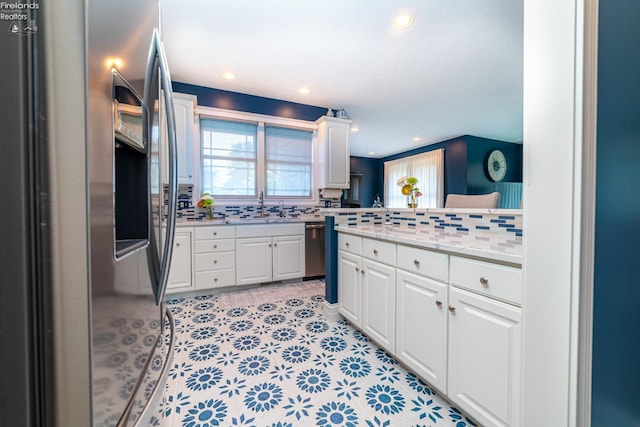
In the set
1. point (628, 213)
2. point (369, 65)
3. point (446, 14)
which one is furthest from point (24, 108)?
point (369, 65)

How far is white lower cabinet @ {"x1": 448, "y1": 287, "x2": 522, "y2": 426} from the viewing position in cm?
100

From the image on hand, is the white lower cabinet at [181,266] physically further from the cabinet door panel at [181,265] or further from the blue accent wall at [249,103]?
the blue accent wall at [249,103]

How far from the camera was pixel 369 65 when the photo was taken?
2.80 meters

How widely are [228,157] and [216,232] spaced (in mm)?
1169

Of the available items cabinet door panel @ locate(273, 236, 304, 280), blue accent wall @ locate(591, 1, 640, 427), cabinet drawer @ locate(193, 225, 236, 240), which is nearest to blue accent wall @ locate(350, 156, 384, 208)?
cabinet door panel @ locate(273, 236, 304, 280)

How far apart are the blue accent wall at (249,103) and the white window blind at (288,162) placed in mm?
237

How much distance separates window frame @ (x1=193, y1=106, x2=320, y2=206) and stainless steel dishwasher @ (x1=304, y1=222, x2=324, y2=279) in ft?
2.19

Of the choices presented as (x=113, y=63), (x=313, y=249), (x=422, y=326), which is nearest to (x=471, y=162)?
(x=313, y=249)

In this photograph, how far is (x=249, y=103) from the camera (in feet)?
11.6

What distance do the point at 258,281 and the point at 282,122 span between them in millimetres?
2293

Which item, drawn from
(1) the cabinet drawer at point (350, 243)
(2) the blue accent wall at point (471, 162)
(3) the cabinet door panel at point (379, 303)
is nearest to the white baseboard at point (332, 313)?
(3) the cabinet door panel at point (379, 303)

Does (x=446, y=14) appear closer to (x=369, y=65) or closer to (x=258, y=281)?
(x=369, y=65)

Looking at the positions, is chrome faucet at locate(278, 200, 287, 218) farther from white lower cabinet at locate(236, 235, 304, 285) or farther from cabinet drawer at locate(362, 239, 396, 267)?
cabinet drawer at locate(362, 239, 396, 267)

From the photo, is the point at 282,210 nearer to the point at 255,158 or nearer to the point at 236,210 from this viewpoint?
the point at 236,210
